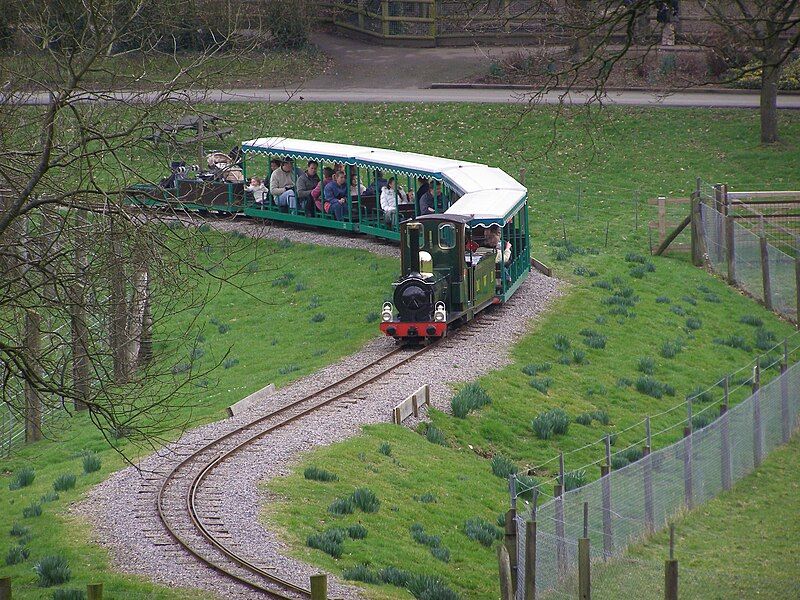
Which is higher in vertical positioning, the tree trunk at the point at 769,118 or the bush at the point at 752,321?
the tree trunk at the point at 769,118

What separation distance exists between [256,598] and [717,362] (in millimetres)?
14651

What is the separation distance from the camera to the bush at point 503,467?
18250mm

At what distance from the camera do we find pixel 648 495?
1509cm

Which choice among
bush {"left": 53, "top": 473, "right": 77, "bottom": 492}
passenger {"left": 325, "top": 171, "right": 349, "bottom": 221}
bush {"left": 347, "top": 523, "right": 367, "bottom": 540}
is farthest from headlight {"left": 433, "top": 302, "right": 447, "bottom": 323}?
passenger {"left": 325, "top": 171, "right": 349, "bottom": 221}

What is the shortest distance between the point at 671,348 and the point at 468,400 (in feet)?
22.1

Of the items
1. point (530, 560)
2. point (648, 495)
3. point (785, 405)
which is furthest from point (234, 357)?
point (530, 560)

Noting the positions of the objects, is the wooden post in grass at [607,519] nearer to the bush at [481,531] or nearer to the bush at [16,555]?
the bush at [481,531]

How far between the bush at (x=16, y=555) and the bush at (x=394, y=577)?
403 cm

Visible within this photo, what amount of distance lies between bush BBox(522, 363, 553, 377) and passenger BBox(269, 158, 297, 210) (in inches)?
547

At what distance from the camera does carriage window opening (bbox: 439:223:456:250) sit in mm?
23594

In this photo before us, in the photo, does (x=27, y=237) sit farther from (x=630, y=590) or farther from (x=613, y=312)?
(x=613, y=312)

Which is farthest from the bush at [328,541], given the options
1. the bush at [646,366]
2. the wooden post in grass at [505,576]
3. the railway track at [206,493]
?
the bush at [646,366]

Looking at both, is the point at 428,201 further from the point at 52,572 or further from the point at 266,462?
the point at 52,572

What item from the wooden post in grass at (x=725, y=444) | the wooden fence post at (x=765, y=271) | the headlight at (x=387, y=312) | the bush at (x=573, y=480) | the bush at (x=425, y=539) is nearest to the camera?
the bush at (x=425, y=539)
